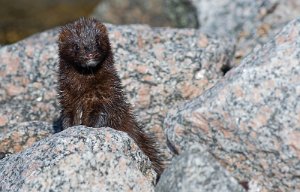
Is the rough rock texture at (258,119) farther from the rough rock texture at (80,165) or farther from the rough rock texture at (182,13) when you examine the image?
the rough rock texture at (182,13)

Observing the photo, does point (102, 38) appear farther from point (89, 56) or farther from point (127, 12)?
point (127, 12)

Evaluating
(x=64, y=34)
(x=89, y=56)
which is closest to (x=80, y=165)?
(x=89, y=56)

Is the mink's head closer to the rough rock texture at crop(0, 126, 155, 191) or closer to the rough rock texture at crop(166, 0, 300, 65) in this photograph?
the rough rock texture at crop(0, 126, 155, 191)

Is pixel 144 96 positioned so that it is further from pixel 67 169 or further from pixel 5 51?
pixel 67 169

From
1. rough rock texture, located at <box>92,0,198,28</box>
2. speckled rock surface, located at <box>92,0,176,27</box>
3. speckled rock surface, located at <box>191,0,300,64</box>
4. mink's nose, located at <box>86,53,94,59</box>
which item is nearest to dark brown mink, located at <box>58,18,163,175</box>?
mink's nose, located at <box>86,53,94,59</box>

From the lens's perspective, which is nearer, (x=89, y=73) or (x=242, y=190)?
(x=242, y=190)

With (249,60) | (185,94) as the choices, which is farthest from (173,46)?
(249,60)

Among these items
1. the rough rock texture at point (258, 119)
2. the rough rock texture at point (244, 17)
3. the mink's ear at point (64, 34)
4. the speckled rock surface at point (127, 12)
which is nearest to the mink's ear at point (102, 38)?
the mink's ear at point (64, 34)
